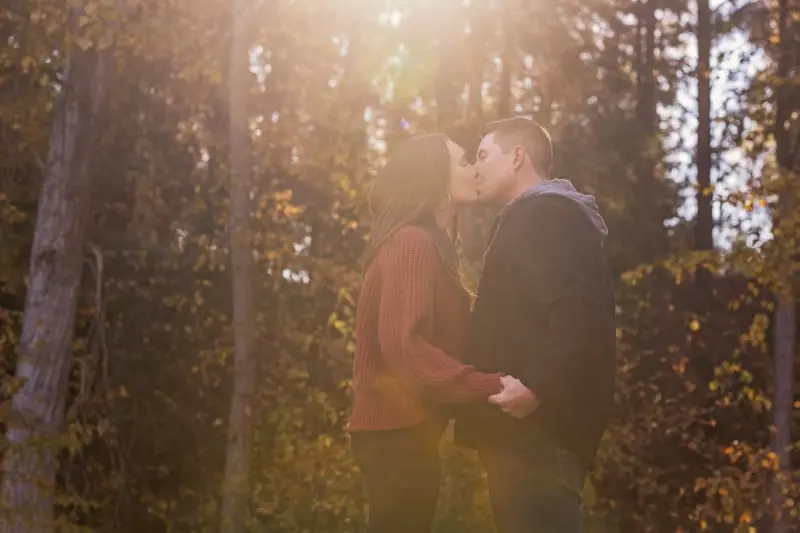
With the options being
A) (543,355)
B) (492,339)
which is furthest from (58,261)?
(543,355)

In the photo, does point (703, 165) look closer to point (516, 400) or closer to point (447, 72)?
point (447, 72)

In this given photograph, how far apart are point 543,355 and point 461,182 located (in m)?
0.78

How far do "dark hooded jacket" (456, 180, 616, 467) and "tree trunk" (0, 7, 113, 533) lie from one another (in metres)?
5.40

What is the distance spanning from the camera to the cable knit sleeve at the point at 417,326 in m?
3.46

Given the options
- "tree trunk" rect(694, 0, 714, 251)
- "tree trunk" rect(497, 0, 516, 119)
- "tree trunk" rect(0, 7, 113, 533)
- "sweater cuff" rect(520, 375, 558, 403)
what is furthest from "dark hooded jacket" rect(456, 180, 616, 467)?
"tree trunk" rect(694, 0, 714, 251)

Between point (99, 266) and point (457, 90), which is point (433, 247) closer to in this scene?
point (99, 266)

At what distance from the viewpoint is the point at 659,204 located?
62.5ft

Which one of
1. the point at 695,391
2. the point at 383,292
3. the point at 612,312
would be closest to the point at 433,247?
the point at 383,292

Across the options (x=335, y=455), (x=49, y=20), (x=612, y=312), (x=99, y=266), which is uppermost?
(x=49, y=20)

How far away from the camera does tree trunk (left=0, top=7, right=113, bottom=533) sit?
818 centimetres

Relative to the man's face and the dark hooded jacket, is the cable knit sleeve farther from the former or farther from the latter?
the man's face

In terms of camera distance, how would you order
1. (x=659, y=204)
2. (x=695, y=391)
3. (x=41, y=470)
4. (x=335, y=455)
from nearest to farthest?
1. (x=41, y=470)
2. (x=335, y=455)
3. (x=695, y=391)
4. (x=659, y=204)

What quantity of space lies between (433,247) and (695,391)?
12192mm

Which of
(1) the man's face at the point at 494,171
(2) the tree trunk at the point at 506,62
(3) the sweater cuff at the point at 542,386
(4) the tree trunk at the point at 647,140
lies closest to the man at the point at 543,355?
(3) the sweater cuff at the point at 542,386
